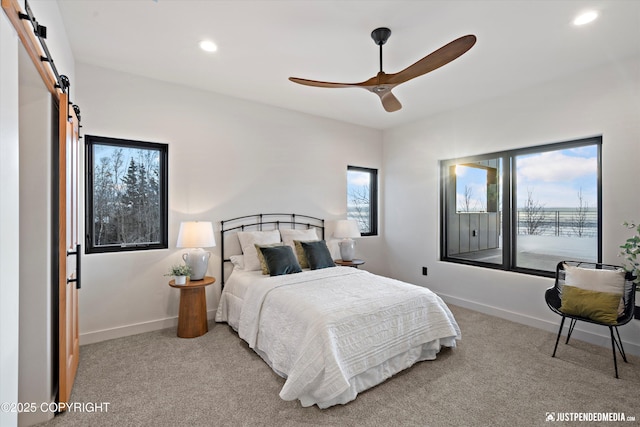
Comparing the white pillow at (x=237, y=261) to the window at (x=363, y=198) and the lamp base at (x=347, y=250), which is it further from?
the window at (x=363, y=198)

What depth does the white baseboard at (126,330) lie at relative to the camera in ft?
10.3

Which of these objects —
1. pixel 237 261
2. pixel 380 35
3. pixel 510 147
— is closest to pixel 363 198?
pixel 510 147

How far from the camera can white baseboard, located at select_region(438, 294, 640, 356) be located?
3.08m

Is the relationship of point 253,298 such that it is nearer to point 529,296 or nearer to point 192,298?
point 192,298

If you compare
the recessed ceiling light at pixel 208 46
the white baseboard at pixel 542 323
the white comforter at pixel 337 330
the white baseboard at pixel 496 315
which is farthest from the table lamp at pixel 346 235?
the recessed ceiling light at pixel 208 46

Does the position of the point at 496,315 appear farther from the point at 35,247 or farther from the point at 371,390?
the point at 35,247

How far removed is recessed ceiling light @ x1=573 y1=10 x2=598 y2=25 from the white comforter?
2.53m

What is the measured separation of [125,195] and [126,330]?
4.80 ft

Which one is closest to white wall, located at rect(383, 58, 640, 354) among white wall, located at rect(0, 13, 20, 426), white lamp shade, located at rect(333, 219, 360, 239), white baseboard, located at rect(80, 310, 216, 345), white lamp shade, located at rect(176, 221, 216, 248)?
white lamp shade, located at rect(333, 219, 360, 239)

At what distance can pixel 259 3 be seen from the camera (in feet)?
7.43

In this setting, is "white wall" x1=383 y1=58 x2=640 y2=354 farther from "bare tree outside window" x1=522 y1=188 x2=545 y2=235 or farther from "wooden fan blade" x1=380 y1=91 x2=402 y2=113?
"wooden fan blade" x1=380 y1=91 x2=402 y2=113

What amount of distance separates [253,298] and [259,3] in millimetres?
2499

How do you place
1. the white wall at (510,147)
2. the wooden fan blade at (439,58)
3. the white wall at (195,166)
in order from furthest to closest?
1. the white wall at (195,166)
2. the white wall at (510,147)
3. the wooden fan blade at (439,58)

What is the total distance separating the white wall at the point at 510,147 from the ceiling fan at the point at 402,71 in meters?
1.95
